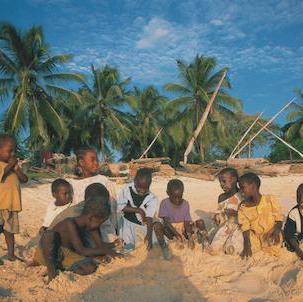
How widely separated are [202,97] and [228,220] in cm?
2287

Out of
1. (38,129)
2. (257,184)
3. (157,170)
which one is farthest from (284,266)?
(38,129)

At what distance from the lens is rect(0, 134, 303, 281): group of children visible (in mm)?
3613

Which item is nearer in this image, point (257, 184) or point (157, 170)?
point (257, 184)

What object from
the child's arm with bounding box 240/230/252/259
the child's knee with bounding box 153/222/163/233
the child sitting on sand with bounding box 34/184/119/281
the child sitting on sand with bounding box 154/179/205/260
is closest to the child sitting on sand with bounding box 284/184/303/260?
the child's arm with bounding box 240/230/252/259

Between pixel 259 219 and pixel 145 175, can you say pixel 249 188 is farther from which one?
pixel 145 175

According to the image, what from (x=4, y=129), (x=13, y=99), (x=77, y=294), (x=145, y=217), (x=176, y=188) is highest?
(x=13, y=99)

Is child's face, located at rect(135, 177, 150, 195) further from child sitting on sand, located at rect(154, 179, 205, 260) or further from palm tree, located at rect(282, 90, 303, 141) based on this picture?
palm tree, located at rect(282, 90, 303, 141)

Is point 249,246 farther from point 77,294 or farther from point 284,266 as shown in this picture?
point 77,294

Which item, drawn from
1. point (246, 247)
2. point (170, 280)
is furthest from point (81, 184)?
point (246, 247)

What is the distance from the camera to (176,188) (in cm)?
462

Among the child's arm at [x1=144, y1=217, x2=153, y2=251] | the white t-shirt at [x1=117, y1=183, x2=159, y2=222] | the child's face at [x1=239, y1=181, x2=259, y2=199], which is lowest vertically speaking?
the child's arm at [x1=144, y1=217, x2=153, y2=251]

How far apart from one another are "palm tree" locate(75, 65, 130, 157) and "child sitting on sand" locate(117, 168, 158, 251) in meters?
21.4

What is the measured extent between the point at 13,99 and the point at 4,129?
174 centimetres

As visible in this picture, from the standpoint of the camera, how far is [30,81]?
21.1 meters
